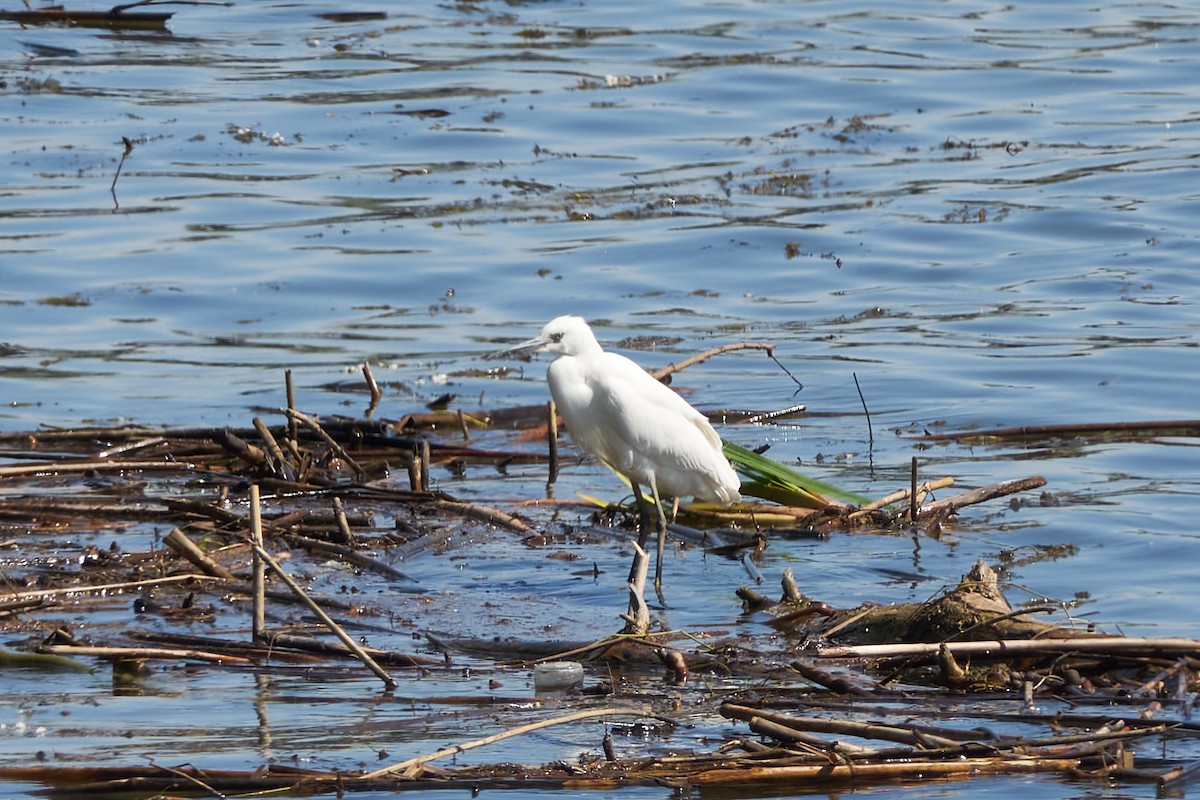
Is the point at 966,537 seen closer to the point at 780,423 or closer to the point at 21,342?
Answer: the point at 780,423

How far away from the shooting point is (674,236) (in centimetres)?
1519

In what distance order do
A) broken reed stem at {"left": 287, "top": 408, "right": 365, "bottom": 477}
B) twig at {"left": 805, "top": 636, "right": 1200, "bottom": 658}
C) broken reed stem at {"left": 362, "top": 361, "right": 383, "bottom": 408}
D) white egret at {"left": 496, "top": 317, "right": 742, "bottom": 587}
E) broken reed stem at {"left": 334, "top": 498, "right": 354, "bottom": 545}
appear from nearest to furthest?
twig at {"left": 805, "top": 636, "right": 1200, "bottom": 658} < broken reed stem at {"left": 334, "top": 498, "right": 354, "bottom": 545} < white egret at {"left": 496, "top": 317, "right": 742, "bottom": 587} < broken reed stem at {"left": 287, "top": 408, "right": 365, "bottom": 477} < broken reed stem at {"left": 362, "top": 361, "right": 383, "bottom": 408}

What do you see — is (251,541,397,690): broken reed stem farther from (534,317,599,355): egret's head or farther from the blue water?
(534,317,599,355): egret's head

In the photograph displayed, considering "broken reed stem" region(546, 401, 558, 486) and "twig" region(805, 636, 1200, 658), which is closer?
"twig" region(805, 636, 1200, 658)

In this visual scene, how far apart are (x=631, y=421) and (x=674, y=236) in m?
7.56

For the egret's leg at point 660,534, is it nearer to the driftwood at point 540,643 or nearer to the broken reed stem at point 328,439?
the driftwood at point 540,643

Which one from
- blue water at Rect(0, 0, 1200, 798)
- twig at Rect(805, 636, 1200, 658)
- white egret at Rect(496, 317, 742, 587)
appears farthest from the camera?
blue water at Rect(0, 0, 1200, 798)

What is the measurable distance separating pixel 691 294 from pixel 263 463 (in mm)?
5731

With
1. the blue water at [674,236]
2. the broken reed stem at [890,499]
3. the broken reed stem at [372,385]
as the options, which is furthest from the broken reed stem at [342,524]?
the broken reed stem at [372,385]

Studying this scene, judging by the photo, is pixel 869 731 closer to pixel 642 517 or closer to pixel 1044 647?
pixel 1044 647

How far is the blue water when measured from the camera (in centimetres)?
941

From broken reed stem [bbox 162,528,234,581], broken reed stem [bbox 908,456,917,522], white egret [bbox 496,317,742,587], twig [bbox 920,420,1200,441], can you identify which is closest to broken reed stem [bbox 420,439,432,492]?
white egret [bbox 496,317,742,587]

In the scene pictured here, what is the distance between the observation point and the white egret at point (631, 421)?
7.77m

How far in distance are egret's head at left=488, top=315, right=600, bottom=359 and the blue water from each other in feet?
2.98
